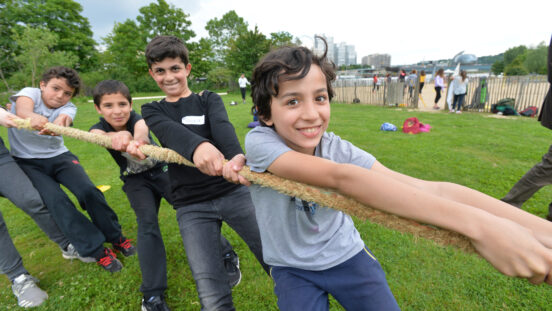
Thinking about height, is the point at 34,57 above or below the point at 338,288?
above

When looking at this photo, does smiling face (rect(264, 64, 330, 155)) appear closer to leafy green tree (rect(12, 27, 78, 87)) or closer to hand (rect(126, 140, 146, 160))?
hand (rect(126, 140, 146, 160))

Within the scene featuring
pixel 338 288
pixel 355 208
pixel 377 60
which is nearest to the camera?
pixel 355 208

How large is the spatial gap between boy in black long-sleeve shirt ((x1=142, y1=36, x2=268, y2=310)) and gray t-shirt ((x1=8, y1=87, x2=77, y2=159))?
1.90 metres

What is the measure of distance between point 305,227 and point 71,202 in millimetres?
2994

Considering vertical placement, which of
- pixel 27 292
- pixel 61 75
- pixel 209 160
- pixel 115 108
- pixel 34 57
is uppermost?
pixel 34 57

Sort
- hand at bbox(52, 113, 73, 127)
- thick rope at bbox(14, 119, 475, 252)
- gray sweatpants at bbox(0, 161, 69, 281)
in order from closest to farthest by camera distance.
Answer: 1. thick rope at bbox(14, 119, 475, 252)
2. gray sweatpants at bbox(0, 161, 69, 281)
3. hand at bbox(52, 113, 73, 127)

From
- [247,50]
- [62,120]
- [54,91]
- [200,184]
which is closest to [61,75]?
[54,91]

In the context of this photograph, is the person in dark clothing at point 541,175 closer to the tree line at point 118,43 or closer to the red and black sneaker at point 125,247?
the red and black sneaker at point 125,247

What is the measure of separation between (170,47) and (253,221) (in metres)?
1.70

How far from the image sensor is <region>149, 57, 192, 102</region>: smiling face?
2387 millimetres

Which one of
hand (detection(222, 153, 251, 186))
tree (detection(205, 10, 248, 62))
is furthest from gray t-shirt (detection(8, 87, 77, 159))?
tree (detection(205, 10, 248, 62))

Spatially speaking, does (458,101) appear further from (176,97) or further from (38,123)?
(38,123)

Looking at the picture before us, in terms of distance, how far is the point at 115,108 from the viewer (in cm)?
294

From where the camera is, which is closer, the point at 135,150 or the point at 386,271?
the point at 135,150
